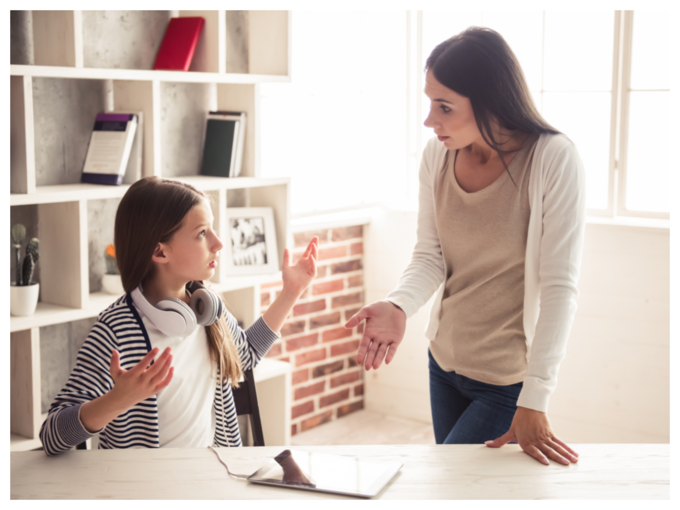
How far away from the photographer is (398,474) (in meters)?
1.37

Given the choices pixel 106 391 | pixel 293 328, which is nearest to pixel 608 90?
pixel 293 328

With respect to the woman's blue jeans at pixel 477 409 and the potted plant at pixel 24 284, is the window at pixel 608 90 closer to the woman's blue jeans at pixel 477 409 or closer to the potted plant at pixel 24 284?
the woman's blue jeans at pixel 477 409

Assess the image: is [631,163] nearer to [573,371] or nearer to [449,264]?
[573,371]

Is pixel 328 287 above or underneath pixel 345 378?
above

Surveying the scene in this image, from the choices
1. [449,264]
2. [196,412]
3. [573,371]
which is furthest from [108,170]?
[573,371]

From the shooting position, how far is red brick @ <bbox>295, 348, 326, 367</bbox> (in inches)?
149

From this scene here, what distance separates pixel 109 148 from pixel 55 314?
2.02 feet

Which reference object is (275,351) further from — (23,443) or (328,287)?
(23,443)

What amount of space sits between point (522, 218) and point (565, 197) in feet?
0.44

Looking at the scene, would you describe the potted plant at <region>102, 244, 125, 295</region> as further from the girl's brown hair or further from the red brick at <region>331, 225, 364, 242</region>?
the red brick at <region>331, 225, 364, 242</region>

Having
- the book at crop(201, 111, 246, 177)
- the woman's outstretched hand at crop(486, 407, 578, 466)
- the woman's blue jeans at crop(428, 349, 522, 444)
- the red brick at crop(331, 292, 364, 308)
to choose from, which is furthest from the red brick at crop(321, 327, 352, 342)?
the woman's outstretched hand at crop(486, 407, 578, 466)

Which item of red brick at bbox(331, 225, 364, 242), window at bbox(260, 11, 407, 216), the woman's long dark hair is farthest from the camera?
red brick at bbox(331, 225, 364, 242)

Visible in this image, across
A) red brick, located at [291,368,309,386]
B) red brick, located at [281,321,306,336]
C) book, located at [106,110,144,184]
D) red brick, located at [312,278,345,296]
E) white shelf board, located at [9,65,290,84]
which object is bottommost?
red brick, located at [291,368,309,386]

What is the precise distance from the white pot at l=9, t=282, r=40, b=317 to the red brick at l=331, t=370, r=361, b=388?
201cm
